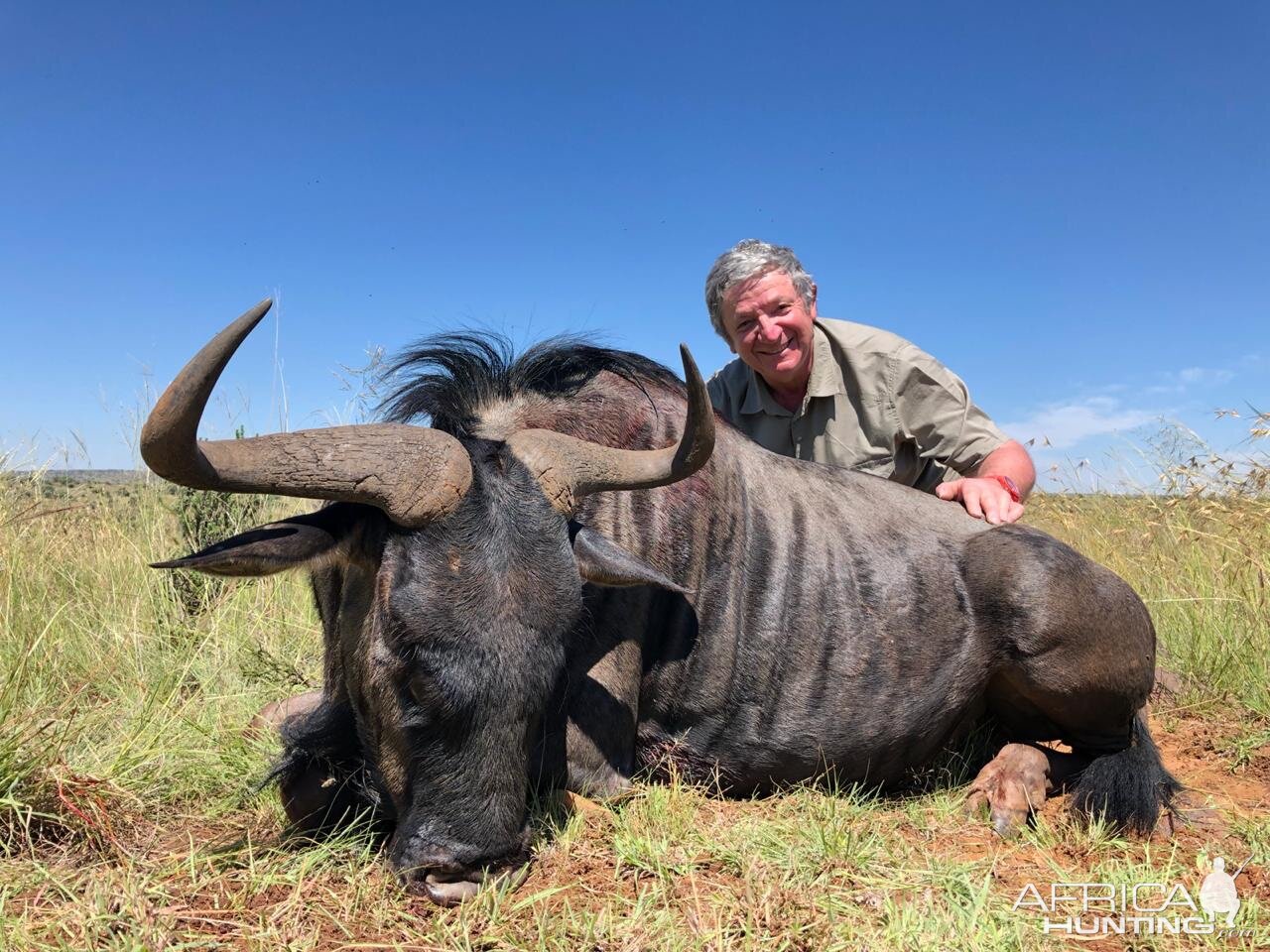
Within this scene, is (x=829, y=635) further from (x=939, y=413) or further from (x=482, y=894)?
(x=939, y=413)

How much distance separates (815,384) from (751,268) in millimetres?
829

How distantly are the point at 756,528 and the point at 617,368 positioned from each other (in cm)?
93

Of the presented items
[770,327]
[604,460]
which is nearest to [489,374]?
[604,460]

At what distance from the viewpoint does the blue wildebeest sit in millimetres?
2539

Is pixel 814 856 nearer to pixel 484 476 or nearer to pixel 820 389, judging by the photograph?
pixel 484 476

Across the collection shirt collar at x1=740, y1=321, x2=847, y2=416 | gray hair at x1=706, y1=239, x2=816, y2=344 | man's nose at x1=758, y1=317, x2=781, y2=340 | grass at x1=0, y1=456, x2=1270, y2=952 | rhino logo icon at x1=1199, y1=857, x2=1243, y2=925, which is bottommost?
rhino logo icon at x1=1199, y1=857, x2=1243, y2=925

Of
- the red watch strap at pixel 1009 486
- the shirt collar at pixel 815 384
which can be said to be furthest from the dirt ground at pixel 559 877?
the shirt collar at pixel 815 384

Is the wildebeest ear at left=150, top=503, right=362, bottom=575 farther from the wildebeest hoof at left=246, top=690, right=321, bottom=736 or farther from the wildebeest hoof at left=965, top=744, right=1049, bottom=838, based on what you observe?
the wildebeest hoof at left=965, top=744, right=1049, bottom=838

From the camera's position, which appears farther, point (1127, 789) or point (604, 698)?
point (1127, 789)

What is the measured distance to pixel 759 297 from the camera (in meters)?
5.27

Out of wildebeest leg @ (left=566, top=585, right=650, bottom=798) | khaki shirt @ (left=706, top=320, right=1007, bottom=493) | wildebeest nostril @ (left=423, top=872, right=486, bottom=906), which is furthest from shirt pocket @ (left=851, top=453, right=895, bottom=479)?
wildebeest nostril @ (left=423, top=872, right=486, bottom=906)

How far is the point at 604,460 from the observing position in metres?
3.06

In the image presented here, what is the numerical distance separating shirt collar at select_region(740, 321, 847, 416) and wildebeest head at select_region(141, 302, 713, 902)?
2.89m

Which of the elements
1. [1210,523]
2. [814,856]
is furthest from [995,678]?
[1210,523]
